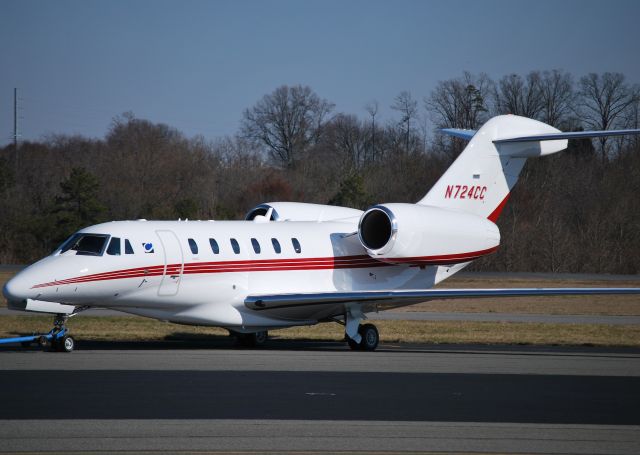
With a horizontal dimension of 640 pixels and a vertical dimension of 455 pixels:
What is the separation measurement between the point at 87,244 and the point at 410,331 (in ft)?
30.3

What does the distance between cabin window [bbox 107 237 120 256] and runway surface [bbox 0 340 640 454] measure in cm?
182

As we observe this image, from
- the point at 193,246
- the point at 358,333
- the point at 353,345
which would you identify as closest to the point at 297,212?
the point at 358,333

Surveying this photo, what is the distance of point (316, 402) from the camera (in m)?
12.1

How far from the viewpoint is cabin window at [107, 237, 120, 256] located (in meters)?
18.4

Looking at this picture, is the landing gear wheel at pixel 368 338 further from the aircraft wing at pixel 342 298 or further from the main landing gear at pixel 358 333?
the aircraft wing at pixel 342 298

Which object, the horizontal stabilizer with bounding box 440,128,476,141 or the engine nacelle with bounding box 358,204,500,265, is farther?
the horizontal stabilizer with bounding box 440,128,476,141

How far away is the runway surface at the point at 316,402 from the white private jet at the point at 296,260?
4.03 ft

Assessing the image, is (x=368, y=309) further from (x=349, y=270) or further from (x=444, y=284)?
(x=444, y=284)

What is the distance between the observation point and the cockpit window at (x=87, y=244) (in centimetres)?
1828

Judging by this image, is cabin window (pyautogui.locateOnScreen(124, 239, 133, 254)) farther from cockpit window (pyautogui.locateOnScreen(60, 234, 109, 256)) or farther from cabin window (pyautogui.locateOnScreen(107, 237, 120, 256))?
cockpit window (pyautogui.locateOnScreen(60, 234, 109, 256))

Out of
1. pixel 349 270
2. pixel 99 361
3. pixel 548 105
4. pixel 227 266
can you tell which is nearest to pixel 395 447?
pixel 99 361

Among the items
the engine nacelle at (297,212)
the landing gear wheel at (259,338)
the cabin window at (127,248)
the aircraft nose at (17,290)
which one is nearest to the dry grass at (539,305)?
the engine nacelle at (297,212)

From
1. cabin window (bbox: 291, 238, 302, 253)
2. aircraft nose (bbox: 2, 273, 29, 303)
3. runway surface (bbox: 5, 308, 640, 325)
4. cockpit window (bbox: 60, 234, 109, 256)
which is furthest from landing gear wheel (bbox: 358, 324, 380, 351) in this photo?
runway surface (bbox: 5, 308, 640, 325)

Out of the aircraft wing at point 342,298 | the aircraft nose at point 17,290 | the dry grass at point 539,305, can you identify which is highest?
the aircraft nose at point 17,290
